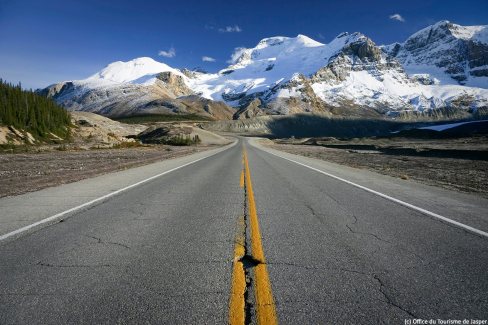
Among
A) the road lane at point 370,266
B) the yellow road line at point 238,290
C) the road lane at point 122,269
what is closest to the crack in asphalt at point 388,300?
the road lane at point 370,266

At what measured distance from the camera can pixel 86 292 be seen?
12.4 ft

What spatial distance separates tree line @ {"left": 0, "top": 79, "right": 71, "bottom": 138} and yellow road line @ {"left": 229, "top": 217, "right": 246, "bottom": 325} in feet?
159

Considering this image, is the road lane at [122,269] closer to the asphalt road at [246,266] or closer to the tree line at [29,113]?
the asphalt road at [246,266]

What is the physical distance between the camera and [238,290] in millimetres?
3816

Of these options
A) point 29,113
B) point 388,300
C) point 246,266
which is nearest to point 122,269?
point 246,266

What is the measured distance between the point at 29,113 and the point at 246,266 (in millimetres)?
54540

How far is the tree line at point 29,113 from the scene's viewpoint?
45.4 m

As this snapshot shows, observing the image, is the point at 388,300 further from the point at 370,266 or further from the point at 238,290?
the point at 238,290

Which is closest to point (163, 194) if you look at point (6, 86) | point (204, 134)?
point (6, 86)

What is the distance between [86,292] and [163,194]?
6499 mm

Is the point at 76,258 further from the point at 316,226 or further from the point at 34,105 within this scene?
the point at 34,105

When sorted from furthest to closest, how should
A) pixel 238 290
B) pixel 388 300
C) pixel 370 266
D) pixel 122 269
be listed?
1. pixel 370 266
2. pixel 122 269
3. pixel 238 290
4. pixel 388 300

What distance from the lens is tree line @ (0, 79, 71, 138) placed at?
4538 centimetres

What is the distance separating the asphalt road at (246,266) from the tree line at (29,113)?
46.4 metres
